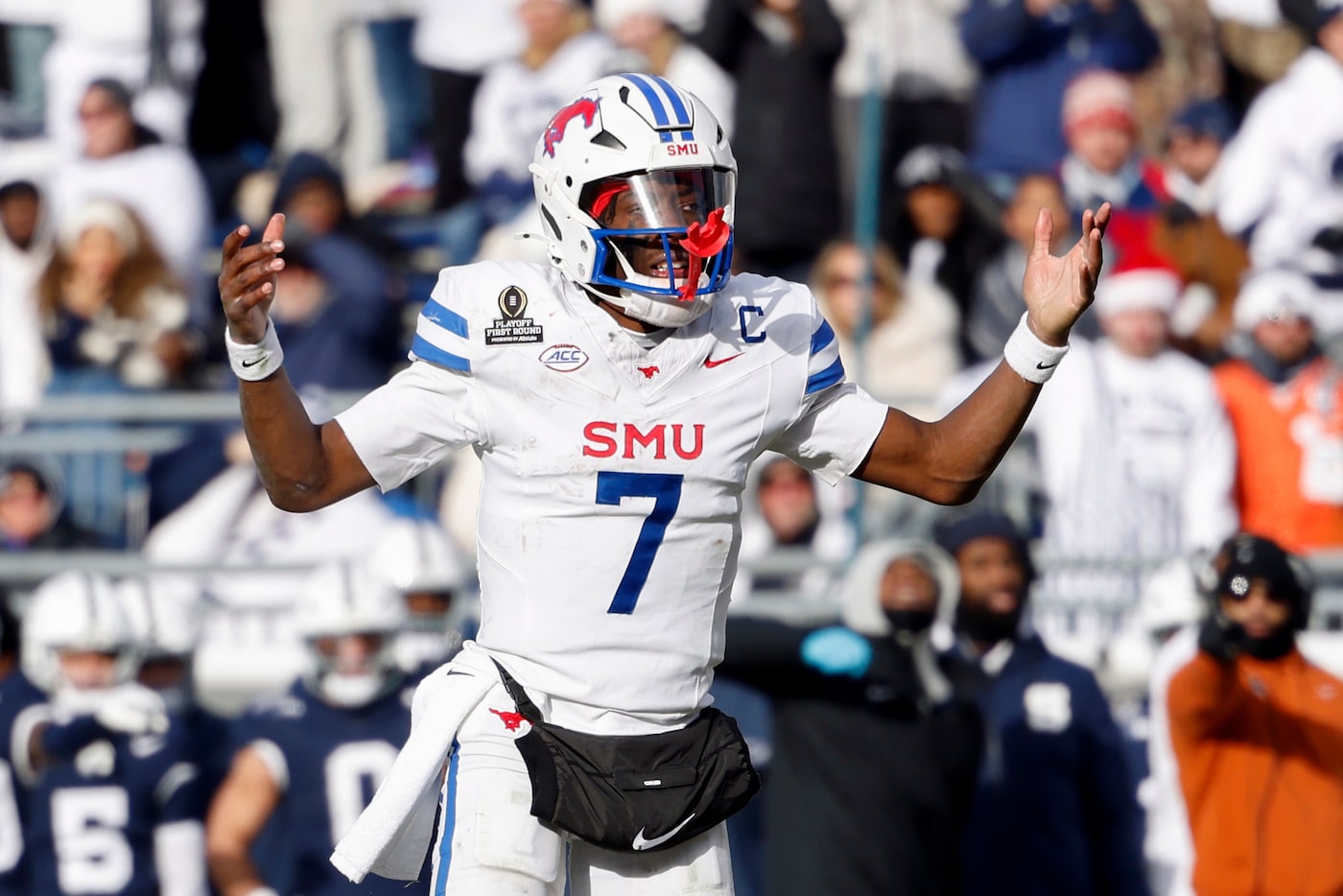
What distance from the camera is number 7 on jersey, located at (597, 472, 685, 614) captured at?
4.05 m

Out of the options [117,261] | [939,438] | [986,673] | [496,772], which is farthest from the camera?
[117,261]

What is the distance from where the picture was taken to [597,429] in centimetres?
406

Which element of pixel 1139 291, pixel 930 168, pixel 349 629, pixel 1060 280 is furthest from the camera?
pixel 930 168

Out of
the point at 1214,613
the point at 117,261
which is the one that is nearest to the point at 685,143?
the point at 1214,613

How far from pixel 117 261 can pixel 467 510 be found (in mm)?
1867

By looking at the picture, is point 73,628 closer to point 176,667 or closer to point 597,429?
point 176,667

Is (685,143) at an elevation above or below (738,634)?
above

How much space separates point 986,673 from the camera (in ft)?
22.7

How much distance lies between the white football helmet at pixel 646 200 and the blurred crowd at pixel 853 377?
2.35 m

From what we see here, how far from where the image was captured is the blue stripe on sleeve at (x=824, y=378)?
13.9 feet

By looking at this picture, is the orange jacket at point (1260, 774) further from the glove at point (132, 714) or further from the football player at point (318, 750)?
the glove at point (132, 714)

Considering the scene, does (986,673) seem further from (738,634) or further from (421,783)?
(421,783)

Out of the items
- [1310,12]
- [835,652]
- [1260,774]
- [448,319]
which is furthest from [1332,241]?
[448,319]

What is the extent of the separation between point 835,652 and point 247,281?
288cm
